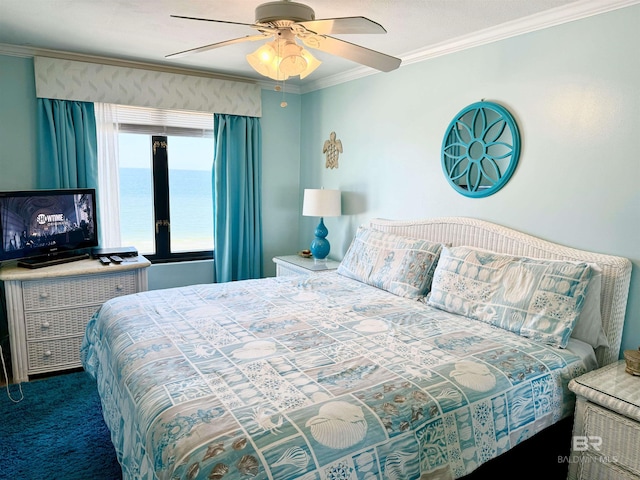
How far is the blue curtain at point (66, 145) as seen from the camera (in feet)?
11.3

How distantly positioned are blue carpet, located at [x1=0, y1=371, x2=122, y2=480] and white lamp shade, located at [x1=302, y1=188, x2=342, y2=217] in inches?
85.3

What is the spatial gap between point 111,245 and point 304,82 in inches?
96.1

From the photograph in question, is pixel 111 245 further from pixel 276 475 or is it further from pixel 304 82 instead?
pixel 276 475

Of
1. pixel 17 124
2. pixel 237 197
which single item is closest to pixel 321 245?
pixel 237 197

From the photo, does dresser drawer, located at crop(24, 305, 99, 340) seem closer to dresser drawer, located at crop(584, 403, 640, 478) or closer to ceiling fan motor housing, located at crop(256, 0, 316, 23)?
ceiling fan motor housing, located at crop(256, 0, 316, 23)

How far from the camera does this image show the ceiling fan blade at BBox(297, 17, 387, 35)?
5.76 feet

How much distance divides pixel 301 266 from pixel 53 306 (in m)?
1.93

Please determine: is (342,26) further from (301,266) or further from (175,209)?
(175,209)

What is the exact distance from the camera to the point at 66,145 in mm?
3514

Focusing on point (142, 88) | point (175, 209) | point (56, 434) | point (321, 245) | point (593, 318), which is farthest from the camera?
point (175, 209)

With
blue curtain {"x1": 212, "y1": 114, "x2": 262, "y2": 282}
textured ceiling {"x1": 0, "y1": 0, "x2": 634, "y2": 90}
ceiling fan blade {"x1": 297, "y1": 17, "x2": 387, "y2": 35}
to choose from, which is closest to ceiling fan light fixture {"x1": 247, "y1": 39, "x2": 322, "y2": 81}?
ceiling fan blade {"x1": 297, "y1": 17, "x2": 387, "y2": 35}

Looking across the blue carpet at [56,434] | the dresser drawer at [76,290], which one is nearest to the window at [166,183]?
the dresser drawer at [76,290]

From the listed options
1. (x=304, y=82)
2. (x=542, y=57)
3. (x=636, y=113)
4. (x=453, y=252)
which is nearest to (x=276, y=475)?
(x=453, y=252)

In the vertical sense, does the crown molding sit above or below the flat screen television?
above
